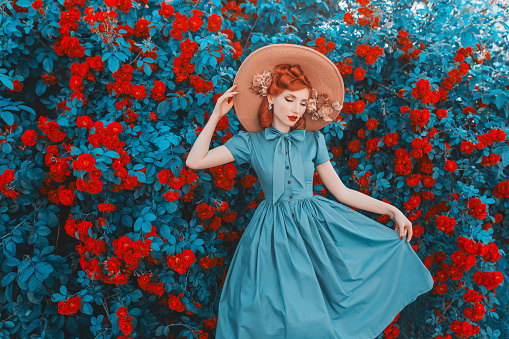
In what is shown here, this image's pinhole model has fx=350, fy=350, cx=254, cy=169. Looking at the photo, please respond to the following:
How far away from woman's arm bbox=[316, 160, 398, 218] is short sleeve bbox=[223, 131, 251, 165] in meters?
0.37

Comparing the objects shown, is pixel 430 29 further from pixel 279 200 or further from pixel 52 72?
pixel 52 72

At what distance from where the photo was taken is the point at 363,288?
1.48 m

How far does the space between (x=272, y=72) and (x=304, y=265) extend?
839 mm

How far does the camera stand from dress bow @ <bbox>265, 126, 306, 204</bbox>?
152 centimetres

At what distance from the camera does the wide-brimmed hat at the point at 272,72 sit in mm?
1515

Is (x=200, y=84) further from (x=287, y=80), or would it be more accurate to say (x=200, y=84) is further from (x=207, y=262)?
(x=207, y=262)

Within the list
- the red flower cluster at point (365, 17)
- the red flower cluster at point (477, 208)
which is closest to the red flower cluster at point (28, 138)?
the red flower cluster at point (365, 17)

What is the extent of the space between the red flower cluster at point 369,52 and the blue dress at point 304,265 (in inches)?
29.4

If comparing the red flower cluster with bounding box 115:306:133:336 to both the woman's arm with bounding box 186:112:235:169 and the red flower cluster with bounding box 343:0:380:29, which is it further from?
the red flower cluster with bounding box 343:0:380:29

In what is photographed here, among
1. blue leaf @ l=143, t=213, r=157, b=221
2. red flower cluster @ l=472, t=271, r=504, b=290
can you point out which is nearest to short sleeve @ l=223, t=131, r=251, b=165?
blue leaf @ l=143, t=213, r=157, b=221

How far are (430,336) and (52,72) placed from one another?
2.85 m

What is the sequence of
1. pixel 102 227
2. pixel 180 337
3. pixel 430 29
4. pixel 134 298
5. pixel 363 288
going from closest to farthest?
pixel 363 288, pixel 102 227, pixel 134 298, pixel 180 337, pixel 430 29

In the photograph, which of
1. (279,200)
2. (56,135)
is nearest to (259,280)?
(279,200)

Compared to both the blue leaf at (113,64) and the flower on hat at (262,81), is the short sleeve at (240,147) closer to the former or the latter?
the flower on hat at (262,81)
